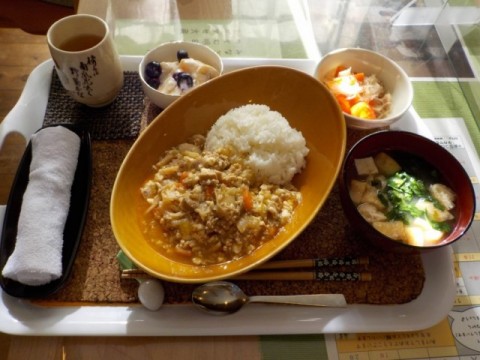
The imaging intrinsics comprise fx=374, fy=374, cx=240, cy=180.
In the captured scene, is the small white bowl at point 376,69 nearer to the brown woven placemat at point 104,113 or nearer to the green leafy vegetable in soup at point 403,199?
the green leafy vegetable in soup at point 403,199

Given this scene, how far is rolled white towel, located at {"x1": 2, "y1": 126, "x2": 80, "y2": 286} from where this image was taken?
988 millimetres

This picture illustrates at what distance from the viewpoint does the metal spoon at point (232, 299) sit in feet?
3.32

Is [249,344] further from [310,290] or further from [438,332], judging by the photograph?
[438,332]

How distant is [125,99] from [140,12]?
69 cm

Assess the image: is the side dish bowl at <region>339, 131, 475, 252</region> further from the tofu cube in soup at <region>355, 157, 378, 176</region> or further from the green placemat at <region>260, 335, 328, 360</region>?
the green placemat at <region>260, 335, 328, 360</region>

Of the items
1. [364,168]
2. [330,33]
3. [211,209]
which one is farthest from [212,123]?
[330,33]

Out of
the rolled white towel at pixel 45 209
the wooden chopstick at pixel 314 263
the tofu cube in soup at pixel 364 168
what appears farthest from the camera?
Result: the tofu cube in soup at pixel 364 168

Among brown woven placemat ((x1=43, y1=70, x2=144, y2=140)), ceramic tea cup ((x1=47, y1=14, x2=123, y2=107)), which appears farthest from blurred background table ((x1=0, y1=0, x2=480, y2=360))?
ceramic tea cup ((x1=47, y1=14, x2=123, y2=107))

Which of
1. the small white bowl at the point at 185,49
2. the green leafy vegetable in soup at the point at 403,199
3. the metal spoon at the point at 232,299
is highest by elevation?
the small white bowl at the point at 185,49

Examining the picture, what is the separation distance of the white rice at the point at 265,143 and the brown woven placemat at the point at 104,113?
33cm

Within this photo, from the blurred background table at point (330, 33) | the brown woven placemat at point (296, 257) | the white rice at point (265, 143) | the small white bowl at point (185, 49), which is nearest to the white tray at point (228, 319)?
the brown woven placemat at point (296, 257)

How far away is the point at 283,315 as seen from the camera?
1.04 meters

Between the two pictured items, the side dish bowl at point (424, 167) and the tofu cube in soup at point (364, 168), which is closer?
the side dish bowl at point (424, 167)

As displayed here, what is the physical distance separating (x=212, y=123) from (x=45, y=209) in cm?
62
